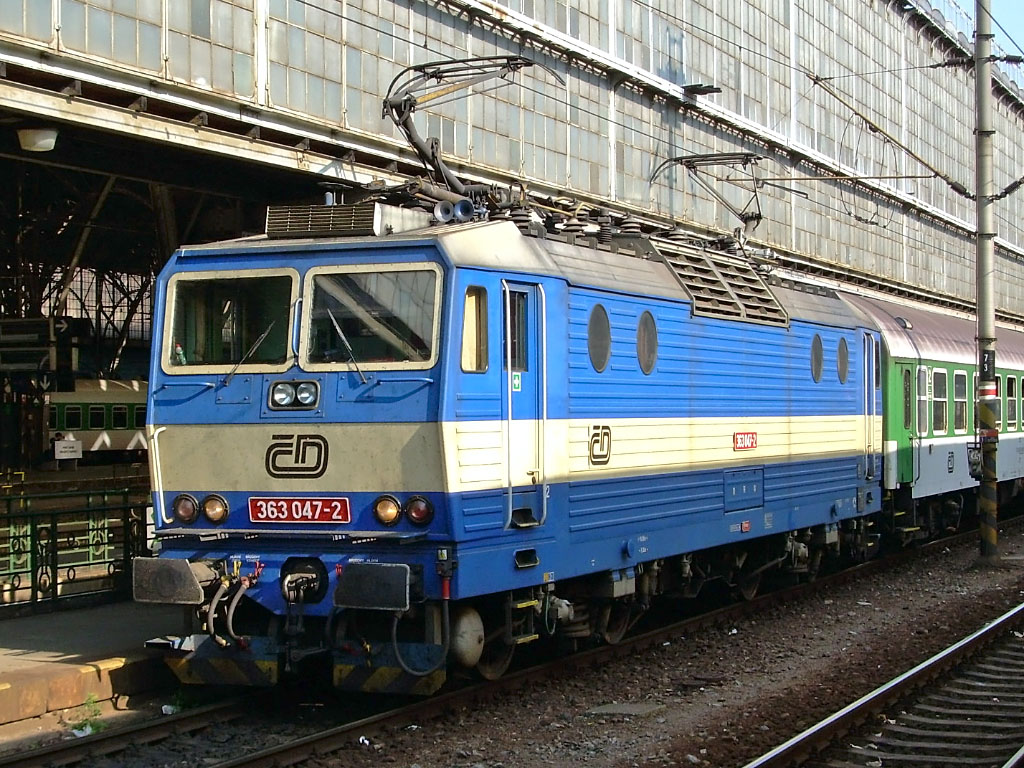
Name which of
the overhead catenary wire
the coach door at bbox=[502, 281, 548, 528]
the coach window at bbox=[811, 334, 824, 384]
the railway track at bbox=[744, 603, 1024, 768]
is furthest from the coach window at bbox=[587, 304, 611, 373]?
the overhead catenary wire

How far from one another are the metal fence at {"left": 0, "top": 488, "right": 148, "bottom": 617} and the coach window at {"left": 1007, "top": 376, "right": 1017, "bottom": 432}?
16575 mm

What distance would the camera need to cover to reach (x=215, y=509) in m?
8.91

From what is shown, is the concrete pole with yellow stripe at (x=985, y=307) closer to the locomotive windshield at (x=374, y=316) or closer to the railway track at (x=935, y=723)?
the railway track at (x=935, y=723)

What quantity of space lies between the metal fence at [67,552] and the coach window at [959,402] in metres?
13.4

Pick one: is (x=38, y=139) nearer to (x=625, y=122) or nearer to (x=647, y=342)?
(x=647, y=342)

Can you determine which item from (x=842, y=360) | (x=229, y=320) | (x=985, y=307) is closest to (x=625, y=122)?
(x=985, y=307)

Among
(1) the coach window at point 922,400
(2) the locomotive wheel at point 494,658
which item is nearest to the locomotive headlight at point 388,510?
(2) the locomotive wheel at point 494,658

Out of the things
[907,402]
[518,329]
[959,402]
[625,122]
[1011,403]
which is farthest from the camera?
[1011,403]

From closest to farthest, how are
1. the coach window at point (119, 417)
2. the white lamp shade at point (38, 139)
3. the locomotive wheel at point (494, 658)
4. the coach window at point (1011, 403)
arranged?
the locomotive wheel at point (494, 658) < the white lamp shade at point (38, 139) < the coach window at point (1011, 403) < the coach window at point (119, 417)

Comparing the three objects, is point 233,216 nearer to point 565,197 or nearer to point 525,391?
point 565,197

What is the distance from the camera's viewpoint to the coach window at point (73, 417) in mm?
35344

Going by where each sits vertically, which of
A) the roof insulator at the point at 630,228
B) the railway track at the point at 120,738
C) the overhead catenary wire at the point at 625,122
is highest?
the overhead catenary wire at the point at 625,122

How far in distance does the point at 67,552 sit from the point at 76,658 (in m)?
2.76

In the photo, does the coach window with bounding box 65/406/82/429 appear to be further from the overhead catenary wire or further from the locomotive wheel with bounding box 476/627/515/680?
the locomotive wheel with bounding box 476/627/515/680
